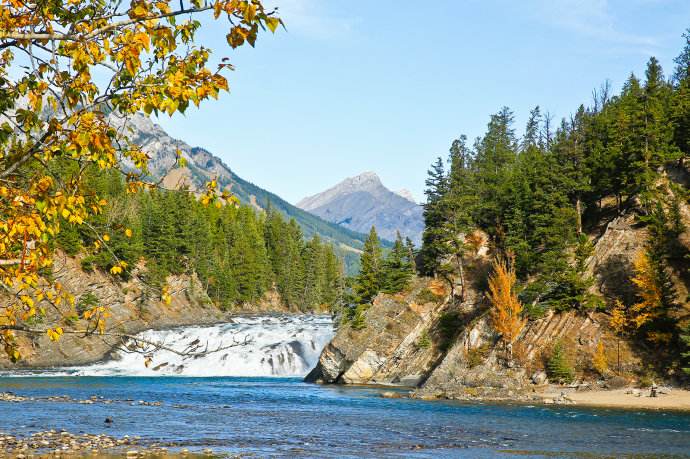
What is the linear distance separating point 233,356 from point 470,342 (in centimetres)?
3336

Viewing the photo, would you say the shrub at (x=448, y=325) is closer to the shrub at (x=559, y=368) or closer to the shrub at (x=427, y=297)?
the shrub at (x=427, y=297)

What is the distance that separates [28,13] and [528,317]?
204 ft

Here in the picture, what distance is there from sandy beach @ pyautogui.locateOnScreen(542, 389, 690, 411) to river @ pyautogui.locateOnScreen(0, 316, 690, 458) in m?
3.97

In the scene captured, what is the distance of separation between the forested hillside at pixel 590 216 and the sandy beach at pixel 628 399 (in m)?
4.98

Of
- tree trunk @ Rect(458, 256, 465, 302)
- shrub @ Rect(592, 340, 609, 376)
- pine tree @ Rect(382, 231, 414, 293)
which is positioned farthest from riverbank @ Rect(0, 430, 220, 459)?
tree trunk @ Rect(458, 256, 465, 302)

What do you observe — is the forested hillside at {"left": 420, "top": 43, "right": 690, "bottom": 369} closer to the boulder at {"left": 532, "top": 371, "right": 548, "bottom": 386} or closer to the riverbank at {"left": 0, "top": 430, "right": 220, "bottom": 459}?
the boulder at {"left": 532, "top": 371, "right": 548, "bottom": 386}

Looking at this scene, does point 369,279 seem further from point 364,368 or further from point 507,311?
point 507,311

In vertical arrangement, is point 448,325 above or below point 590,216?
below

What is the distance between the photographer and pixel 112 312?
8881 centimetres

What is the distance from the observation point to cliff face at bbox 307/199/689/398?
197 feet

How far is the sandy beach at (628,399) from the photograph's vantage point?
1913 inches

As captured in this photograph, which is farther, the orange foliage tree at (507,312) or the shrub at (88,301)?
the orange foliage tree at (507,312)

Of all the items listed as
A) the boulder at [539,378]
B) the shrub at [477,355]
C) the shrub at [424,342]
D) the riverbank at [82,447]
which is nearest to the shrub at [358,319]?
the shrub at [424,342]

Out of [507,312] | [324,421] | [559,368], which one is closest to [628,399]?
[559,368]
